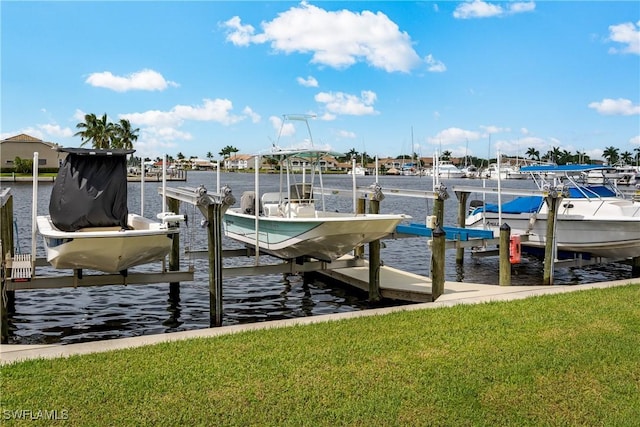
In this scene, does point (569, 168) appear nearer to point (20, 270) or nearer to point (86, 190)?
point (86, 190)

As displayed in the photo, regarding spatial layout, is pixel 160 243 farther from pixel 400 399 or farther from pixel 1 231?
pixel 400 399

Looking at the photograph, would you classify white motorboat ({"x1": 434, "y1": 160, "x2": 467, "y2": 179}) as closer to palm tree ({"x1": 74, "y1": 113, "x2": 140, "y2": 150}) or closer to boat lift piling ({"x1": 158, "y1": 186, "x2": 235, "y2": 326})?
palm tree ({"x1": 74, "y1": 113, "x2": 140, "y2": 150})

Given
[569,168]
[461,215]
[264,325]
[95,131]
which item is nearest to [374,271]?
[264,325]

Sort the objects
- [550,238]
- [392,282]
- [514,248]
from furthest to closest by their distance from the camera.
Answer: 1. [514,248]
2. [550,238]
3. [392,282]

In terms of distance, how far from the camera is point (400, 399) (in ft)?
20.3

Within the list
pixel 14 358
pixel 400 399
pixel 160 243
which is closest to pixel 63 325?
pixel 160 243

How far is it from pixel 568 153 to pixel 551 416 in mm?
136984

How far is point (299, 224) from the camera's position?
12859 mm

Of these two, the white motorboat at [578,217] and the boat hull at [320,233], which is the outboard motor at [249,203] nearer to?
the boat hull at [320,233]

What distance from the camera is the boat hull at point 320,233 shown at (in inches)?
500

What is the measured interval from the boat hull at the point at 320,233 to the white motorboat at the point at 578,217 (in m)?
5.88

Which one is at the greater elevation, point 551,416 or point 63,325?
point 551,416

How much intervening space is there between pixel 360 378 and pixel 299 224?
640cm

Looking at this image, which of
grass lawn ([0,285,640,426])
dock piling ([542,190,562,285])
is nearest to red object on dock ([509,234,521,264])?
dock piling ([542,190,562,285])
